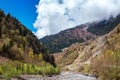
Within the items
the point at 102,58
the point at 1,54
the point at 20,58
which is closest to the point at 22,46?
the point at 20,58

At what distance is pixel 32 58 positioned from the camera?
195000mm

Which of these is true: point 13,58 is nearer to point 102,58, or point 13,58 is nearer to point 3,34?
point 3,34

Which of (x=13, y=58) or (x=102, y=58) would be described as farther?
(x=13, y=58)

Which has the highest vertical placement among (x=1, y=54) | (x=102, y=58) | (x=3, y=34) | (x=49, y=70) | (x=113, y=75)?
(x=3, y=34)

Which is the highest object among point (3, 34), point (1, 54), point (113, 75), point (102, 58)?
point (3, 34)

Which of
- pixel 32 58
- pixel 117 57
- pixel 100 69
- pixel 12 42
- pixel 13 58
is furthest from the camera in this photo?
pixel 32 58

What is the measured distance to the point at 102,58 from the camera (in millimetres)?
51031

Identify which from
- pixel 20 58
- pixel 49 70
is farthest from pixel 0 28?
pixel 49 70

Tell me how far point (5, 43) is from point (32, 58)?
29.3 metres

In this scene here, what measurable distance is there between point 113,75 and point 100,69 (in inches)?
114

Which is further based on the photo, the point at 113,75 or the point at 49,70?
the point at 49,70

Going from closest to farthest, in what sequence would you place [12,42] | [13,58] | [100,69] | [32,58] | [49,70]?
1. [100,69]
2. [49,70]
3. [13,58]
4. [12,42]
5. [32,58]

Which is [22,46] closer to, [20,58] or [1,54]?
[20,58]

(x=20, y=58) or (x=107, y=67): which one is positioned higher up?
(x=20, y=58)
